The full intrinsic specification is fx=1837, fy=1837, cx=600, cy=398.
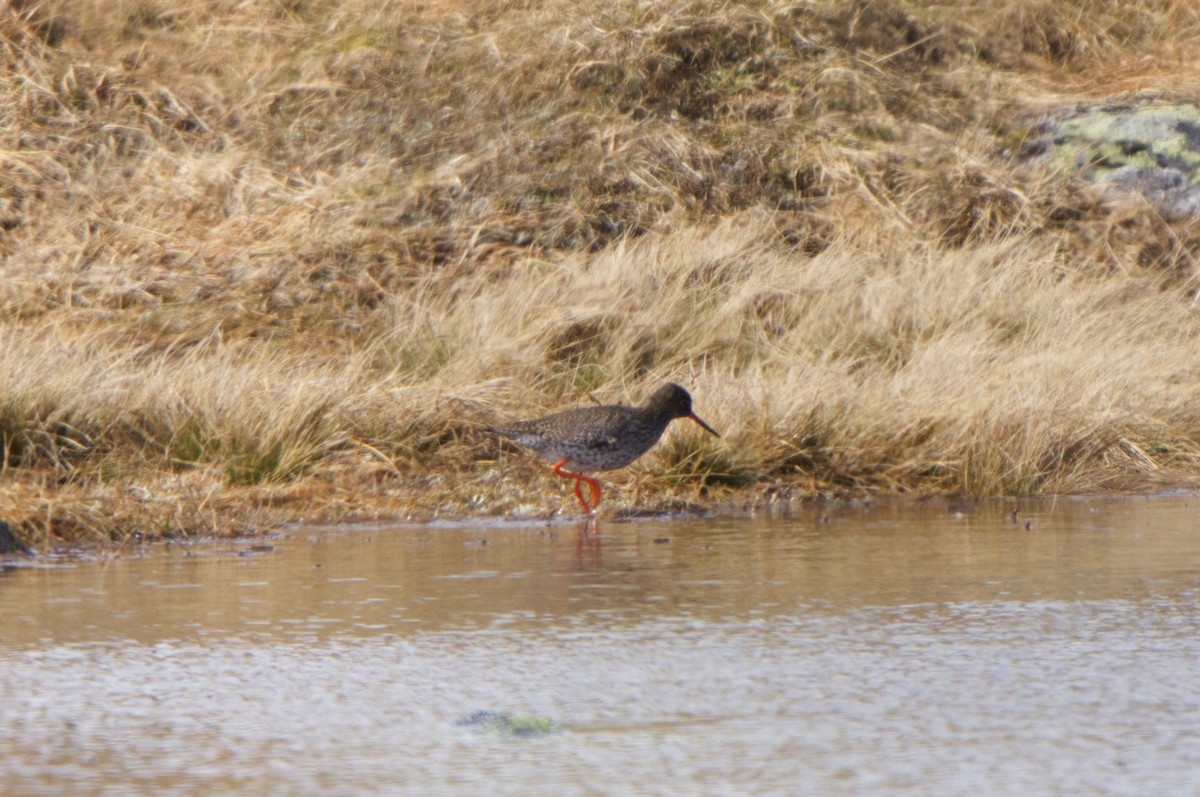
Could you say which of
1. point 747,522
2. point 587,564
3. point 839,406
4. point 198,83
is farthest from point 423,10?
point 587,564

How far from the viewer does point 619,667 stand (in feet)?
16.0

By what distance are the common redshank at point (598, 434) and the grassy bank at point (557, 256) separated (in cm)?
29

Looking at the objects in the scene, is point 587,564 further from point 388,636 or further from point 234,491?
point 234,491

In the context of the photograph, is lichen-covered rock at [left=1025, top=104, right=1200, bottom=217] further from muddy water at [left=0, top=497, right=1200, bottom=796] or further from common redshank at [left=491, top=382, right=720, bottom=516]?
muddy water at [left=0, top=497, right=1200, bottom=796]

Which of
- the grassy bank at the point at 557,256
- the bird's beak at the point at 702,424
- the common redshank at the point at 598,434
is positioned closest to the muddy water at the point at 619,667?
the common redshank at the point at 598,434

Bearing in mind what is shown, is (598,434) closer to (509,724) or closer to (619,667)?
(619,667)

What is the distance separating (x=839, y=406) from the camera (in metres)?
9.08

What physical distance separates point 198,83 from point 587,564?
985 cm

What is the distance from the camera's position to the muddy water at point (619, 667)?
3.94m

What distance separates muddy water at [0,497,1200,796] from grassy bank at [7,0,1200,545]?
5.23 feet

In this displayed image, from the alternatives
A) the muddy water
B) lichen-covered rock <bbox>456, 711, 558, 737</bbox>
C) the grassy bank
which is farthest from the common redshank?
→ lichen-covered rock <bbox>456, 711, 558, 737</bbox>

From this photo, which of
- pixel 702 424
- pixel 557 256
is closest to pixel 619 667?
pixel 702 424

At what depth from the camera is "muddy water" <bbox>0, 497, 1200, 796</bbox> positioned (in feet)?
12.9

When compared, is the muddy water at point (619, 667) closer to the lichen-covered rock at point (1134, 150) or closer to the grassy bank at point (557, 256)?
the grassy bank at point (557, 256)
